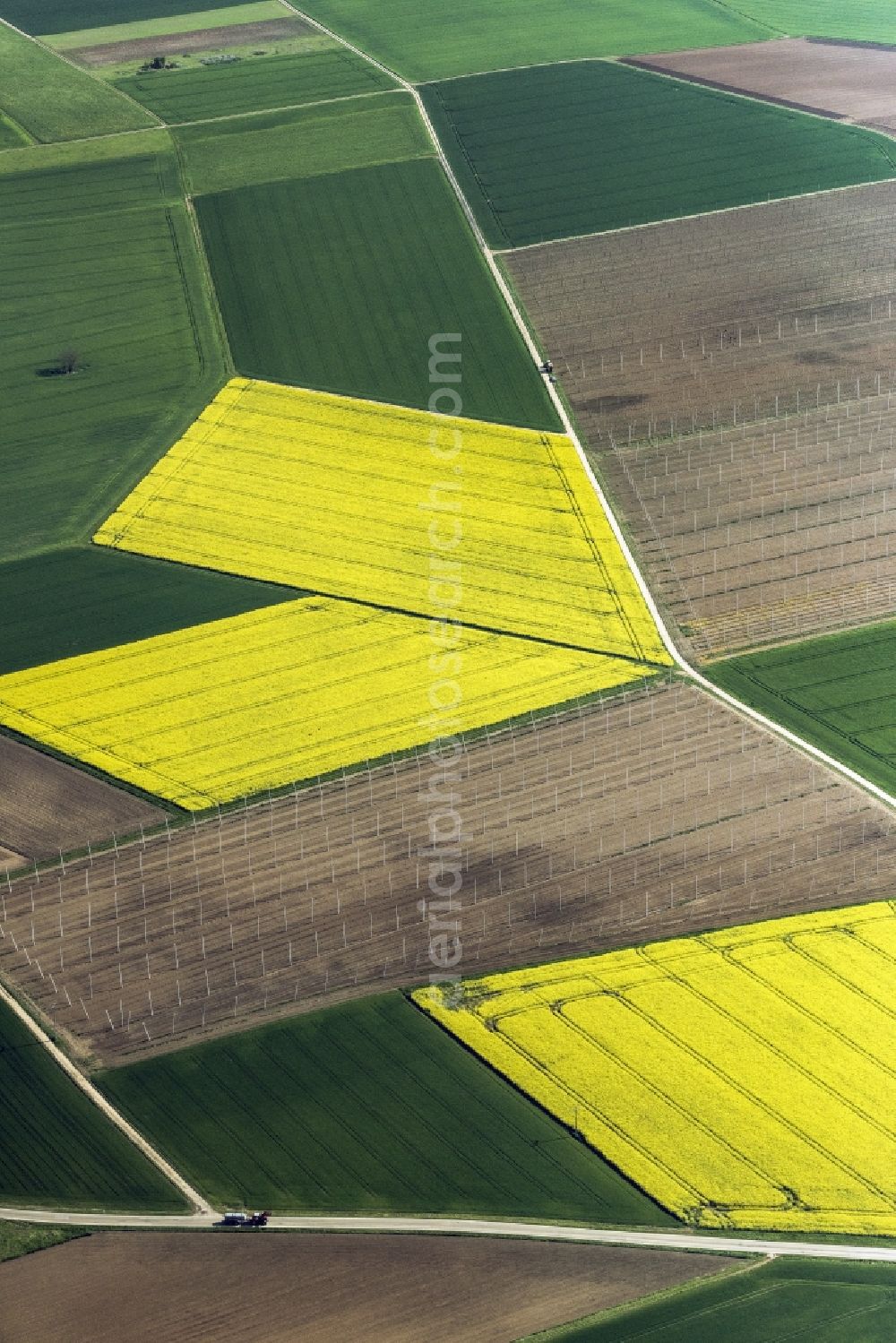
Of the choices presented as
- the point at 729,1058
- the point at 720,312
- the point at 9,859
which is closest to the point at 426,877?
the point at 729,1058

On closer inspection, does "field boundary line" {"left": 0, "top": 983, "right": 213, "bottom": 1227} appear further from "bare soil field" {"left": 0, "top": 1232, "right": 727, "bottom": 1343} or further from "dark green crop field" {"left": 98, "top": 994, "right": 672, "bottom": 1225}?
"bare soil field" {"left": 0, "top": 1232, "right": 727, "bottom": 1343}

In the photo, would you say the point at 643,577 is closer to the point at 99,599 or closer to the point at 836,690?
the point at 836,690

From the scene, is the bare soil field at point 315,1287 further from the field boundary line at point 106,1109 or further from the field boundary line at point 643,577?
the field boundary line at point 643,577

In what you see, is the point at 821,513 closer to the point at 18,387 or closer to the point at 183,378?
the point at 183,378

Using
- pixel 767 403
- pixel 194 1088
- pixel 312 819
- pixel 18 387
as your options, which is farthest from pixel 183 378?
pixel 194 1088

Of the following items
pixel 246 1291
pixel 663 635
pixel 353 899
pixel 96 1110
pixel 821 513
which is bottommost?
pixel 246 1291

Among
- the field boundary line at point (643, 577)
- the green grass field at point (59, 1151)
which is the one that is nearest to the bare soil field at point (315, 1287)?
the green grass field at point (59, 1151)
